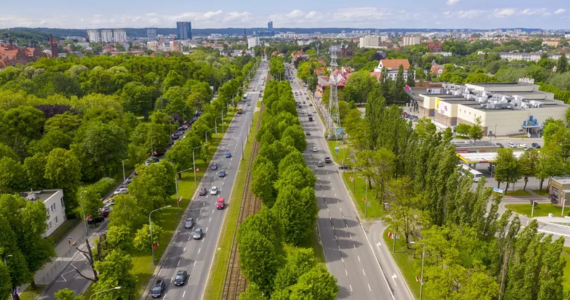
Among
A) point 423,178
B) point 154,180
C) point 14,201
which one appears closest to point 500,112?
point 423,178

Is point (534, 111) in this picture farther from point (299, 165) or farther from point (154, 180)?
point (154, 180)

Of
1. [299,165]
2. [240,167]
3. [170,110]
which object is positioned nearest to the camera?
[299,165]

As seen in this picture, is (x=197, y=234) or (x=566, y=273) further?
(x=197, y=234)

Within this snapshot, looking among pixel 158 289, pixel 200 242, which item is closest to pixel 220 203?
pixel 200 242

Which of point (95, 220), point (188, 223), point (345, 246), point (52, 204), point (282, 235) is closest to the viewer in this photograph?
point (282, 235)

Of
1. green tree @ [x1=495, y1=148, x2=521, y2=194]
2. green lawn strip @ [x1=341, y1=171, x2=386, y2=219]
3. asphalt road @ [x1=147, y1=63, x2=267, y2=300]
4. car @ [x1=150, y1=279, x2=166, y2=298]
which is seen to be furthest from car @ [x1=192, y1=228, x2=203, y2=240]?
green tree @ [x1=495, y1=148, x2=521, y2=194]

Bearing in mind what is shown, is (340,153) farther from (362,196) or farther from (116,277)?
(116,277)
